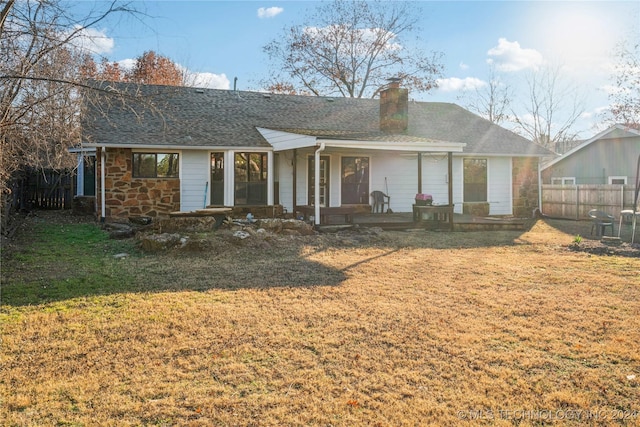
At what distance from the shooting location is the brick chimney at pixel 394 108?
15.9 meters

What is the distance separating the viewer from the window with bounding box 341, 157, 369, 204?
15555 millimetres

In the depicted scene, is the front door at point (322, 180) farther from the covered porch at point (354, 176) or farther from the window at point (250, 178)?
the window at point (250, 178)

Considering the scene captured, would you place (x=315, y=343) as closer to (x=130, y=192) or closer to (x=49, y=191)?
(x=130, y=192)

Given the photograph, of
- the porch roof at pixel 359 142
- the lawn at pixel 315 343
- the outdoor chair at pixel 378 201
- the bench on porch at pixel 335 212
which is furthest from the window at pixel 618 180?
the lawn at pixel 315 343

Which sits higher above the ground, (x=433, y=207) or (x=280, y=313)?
(x=433, y=207)

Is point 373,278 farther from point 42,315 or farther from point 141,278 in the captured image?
point 42,315

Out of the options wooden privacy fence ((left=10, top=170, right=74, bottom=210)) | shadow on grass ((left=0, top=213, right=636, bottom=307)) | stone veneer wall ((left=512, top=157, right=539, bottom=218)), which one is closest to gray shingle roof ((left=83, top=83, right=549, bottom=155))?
stone veneer wall ((left=512, top=157, right=539, bottom=218))

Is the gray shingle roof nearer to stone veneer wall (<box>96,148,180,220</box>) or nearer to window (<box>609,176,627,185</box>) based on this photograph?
stone veneer wall (<box>96,148,180,220</box>)

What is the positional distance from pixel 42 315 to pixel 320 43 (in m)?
26.1

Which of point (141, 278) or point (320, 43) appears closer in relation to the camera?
point (141, 278)

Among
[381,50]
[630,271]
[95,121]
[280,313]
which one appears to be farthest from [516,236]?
[381,50]

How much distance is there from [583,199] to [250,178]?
41.3 ft

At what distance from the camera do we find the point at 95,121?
14016 millimetres

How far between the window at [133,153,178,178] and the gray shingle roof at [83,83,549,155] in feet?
1.85
